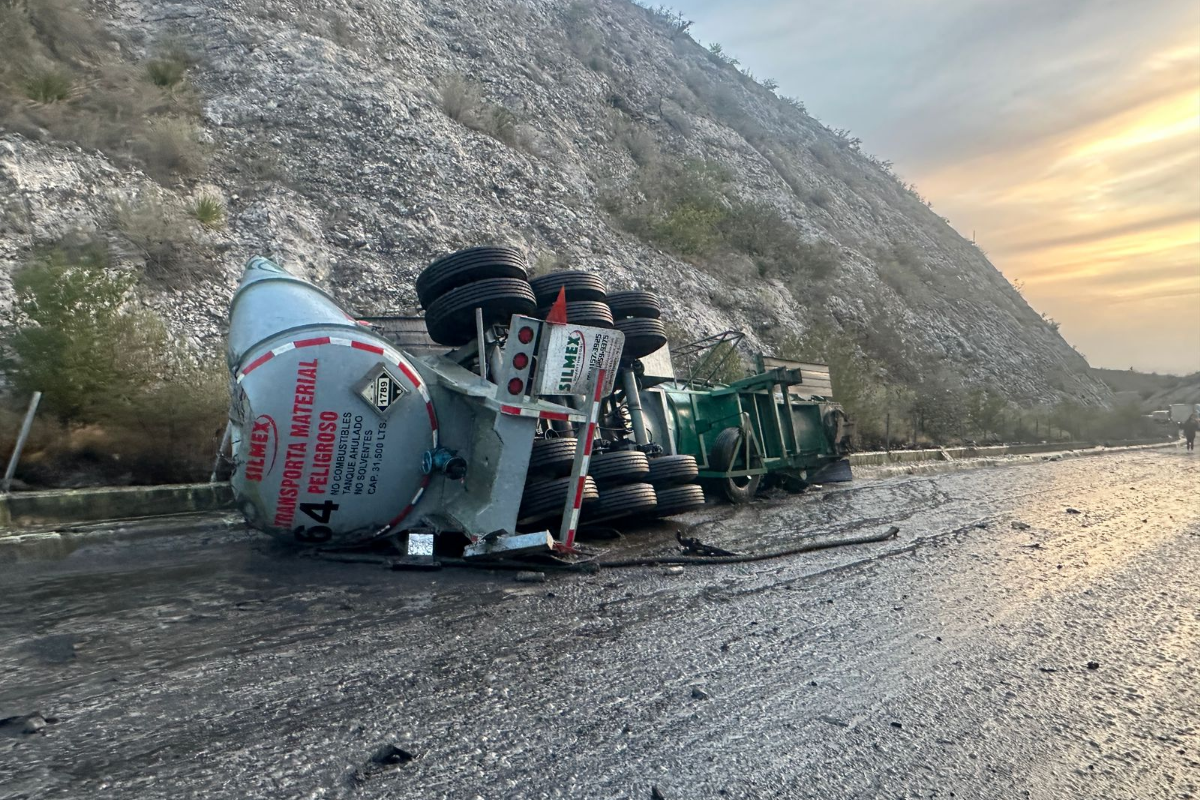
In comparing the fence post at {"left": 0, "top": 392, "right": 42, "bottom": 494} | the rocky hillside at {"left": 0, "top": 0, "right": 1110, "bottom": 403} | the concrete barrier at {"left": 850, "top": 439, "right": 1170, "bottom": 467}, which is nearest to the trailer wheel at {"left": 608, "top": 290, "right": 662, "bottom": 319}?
the fence post at {"left": 0, "top": 392, "right": 42, "bottom": 494}

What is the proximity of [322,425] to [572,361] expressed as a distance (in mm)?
1965

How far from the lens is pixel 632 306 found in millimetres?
9336

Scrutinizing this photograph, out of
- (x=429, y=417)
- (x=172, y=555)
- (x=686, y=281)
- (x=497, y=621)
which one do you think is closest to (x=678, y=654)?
(x=497, y=621)

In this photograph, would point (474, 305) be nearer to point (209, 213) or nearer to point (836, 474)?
point (836, 474)

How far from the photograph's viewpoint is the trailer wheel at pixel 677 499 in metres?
8.13

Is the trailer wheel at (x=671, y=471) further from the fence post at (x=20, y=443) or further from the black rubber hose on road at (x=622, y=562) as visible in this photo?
the fence post at (x=20, y=443)

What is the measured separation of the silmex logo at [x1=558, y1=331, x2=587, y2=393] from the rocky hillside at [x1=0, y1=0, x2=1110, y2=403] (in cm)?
760

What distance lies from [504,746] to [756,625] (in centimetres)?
209

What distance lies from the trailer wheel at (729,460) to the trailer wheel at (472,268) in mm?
4319

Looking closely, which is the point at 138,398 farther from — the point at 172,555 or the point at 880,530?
the point at 880,530

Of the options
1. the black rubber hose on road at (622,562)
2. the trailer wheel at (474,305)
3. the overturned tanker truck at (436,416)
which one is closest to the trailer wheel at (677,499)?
the overturned tanker truck at (436,416)

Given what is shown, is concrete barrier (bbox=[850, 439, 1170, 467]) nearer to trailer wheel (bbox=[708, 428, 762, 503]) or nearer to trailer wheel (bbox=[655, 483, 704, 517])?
trailer wheel (bbox=[708, 428, 762, 503])

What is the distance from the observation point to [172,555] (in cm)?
670

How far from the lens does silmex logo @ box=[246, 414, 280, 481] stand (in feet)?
20.0
